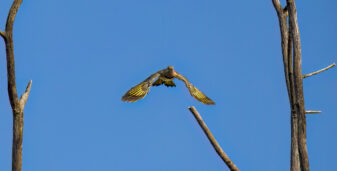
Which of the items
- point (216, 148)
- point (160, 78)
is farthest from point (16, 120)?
point (160, 78)

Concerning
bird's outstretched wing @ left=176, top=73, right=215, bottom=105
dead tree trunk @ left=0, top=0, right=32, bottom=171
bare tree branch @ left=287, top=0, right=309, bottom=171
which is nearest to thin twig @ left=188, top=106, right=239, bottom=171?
bare tree branch @ left=287, top=0, right=309, bottom=171

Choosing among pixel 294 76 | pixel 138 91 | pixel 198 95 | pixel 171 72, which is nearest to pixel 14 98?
pixel 294 76

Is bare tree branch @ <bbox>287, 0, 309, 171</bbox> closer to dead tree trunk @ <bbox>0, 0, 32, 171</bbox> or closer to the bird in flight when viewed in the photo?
dead tree trunk @ <bbox>0, 0, 32, 171</bbox>

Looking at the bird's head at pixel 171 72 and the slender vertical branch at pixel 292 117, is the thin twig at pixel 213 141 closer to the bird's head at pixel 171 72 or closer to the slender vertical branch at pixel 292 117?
the slender vertical branch at pixel 292 117

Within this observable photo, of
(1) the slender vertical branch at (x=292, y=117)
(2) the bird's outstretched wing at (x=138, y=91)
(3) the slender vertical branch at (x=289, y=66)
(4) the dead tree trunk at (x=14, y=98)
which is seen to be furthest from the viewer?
(2) the bird's outstretched wing at (x=138, y=91)

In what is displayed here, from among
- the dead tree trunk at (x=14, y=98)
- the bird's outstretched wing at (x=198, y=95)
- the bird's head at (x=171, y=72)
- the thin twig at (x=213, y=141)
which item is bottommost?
the thin twig at (x=213, y=141)

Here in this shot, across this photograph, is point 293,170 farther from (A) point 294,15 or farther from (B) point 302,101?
(A) point 294,15

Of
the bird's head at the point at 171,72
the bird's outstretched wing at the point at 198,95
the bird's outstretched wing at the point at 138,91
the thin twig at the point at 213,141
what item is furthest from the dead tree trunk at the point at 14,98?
the bird's head at the point at 171,72

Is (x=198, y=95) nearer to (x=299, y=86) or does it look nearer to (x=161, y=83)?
(x=161, y=83)
